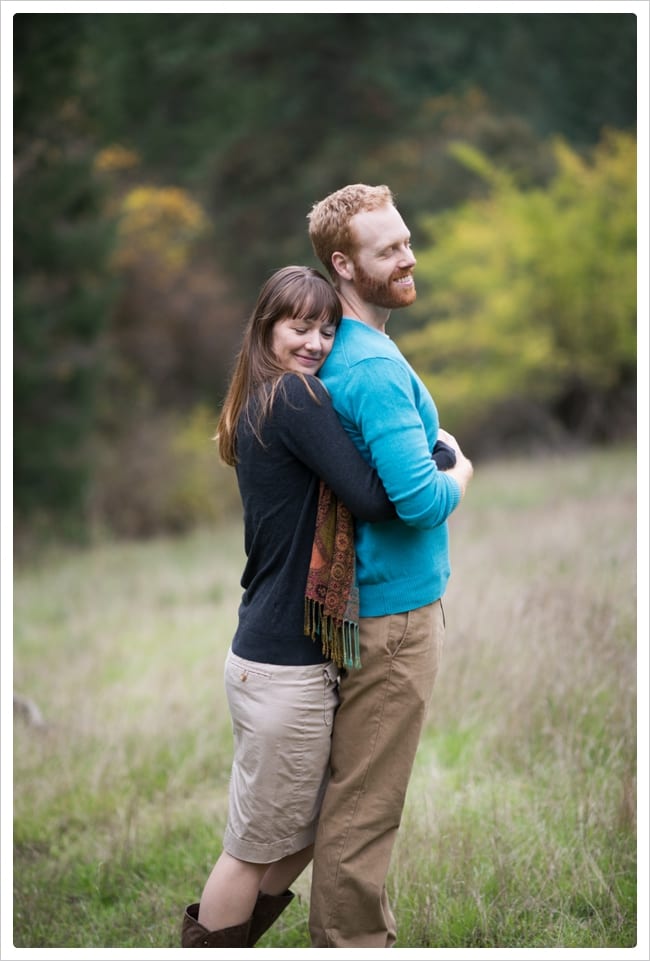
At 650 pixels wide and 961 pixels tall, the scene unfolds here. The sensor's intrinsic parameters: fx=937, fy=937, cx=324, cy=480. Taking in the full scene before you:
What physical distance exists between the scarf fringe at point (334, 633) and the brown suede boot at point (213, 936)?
2.68 feet

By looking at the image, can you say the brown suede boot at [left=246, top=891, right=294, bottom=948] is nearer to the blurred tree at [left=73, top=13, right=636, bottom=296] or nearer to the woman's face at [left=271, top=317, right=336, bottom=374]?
the woman's face at [left=271, top=317, right=336, bottom=374]

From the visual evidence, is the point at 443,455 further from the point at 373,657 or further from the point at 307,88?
the point at 307,88

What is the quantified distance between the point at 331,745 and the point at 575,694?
6.24 ft

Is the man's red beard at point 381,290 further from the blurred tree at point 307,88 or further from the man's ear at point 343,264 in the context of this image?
Result: the blurred tree at point 307,88

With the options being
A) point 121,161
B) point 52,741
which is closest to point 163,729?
point 52,741

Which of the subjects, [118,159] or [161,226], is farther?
[161,226]

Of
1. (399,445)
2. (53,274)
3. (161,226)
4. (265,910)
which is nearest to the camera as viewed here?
(399,445)

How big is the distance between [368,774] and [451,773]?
1406mm

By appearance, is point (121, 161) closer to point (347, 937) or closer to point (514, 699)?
point (514, 699)

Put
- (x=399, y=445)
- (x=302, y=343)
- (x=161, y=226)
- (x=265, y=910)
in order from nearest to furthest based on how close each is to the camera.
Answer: (x=399, y=445)
(x=302, y=343)
(x=265, y=910)
(x=161, y=226)

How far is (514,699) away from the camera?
423cm

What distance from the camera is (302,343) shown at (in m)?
2.58

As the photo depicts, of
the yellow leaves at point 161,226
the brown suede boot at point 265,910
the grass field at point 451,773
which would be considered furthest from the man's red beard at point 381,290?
the yellow leaves at point 161,226

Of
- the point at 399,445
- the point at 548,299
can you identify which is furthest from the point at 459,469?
the point at 548,299
